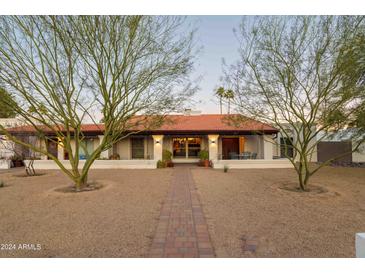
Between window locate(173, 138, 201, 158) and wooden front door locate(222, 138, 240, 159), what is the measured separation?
2438 millimetres

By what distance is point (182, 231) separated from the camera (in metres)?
4.27

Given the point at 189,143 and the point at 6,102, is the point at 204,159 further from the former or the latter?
the point at 6,102

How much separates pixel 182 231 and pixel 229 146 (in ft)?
49.5

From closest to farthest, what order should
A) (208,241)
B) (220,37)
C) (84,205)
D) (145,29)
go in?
(208,241), (84,205), (145,29), (220,37)

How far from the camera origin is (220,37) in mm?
7871

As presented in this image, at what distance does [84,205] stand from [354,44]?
33.3 feet

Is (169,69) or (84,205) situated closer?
(84,205)

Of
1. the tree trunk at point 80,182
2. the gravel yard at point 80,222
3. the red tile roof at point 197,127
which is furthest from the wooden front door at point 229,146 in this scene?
the tree trunk at point 80,182

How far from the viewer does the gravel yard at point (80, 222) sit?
143 inches

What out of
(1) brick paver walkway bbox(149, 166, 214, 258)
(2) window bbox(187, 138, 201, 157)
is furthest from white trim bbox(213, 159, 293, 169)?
(1) brick paver walkway bbox(149, 166, 214, 258)

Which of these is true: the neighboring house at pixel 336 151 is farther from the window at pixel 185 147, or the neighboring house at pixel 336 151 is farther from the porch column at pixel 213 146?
the window at pixel 185 147

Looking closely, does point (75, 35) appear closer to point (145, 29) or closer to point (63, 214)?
point (145, 29)

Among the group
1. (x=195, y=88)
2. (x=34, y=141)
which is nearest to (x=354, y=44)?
(x=195, y=88)

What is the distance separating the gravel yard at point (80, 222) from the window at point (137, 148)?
399 inches
